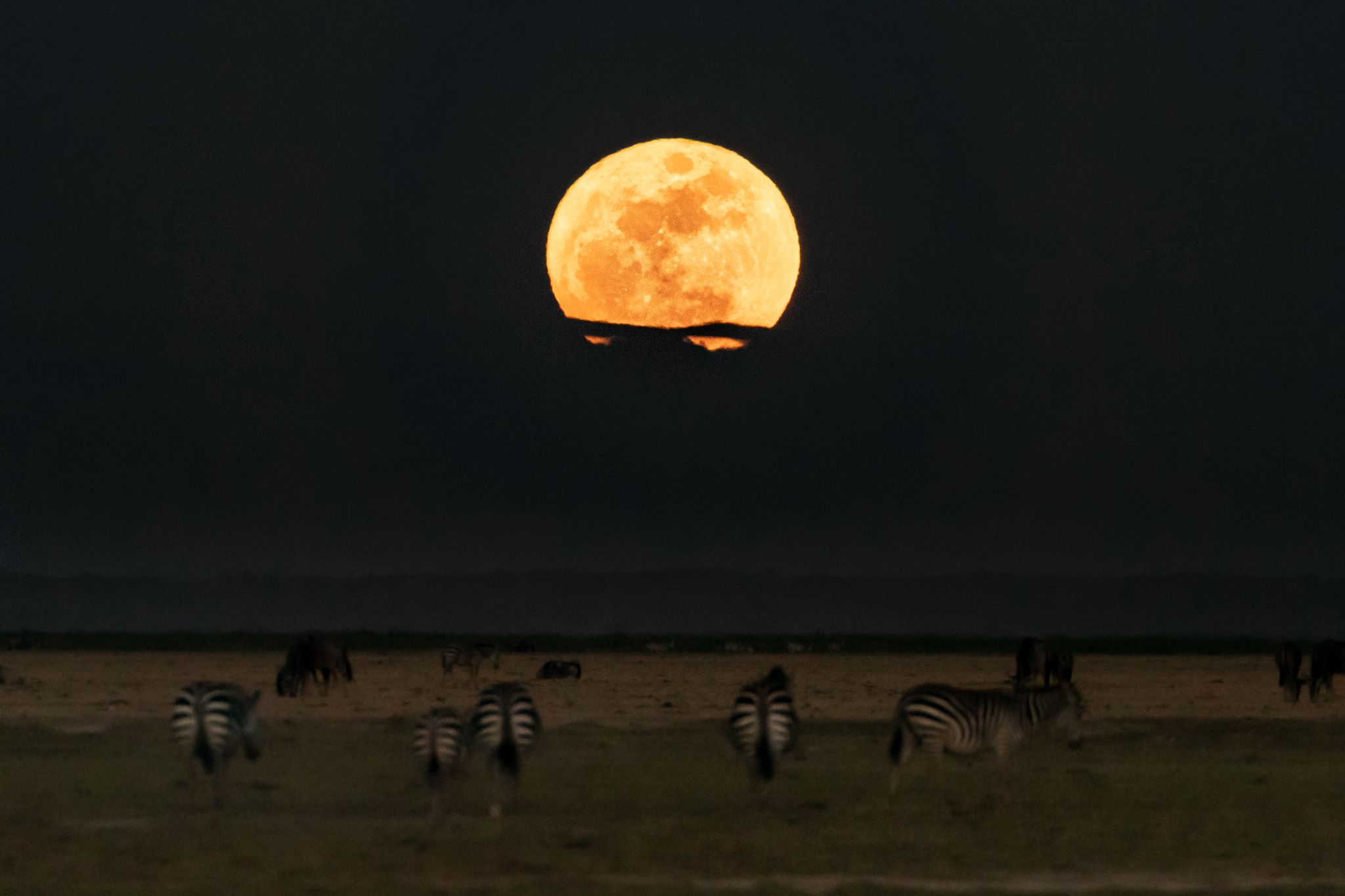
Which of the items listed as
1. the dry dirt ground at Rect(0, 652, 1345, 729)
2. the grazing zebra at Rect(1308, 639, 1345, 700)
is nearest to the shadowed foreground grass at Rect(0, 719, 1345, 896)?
the dry dirt ground at Rect(0, 652, 1345, 729)

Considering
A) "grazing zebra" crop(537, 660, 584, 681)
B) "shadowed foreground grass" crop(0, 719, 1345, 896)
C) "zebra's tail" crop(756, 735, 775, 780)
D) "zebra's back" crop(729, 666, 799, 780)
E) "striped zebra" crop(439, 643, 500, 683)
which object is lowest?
"shadowed foreground grass" crop(0, 719, 1345, 896)

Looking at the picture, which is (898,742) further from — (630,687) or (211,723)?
(630,687)

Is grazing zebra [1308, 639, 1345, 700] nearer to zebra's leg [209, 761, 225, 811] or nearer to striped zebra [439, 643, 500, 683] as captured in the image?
striped zebra [439, 643, 500, 683]

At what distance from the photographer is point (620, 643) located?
129 metres

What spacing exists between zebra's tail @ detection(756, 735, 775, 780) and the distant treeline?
250ft

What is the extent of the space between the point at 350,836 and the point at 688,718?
2242 centimetres

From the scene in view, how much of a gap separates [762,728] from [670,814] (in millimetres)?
1842

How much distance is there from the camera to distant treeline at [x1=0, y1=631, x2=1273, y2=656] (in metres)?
112

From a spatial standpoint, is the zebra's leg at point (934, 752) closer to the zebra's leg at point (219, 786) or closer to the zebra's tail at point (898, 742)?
the zebra's tail at point (898, 742)

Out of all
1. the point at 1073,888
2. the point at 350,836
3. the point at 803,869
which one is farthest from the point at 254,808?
the point at 1073,888

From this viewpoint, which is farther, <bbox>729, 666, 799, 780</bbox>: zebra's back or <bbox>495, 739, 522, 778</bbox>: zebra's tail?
<bbox>729, 666, 799, 780</bbox>: zebra's back

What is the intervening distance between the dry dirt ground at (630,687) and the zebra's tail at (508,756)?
18.3 meters

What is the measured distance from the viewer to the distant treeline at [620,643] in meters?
112

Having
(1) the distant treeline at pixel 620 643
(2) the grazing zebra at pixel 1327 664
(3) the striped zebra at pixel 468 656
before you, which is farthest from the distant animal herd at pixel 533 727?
(1) the distant treeline at pixel 620 643
